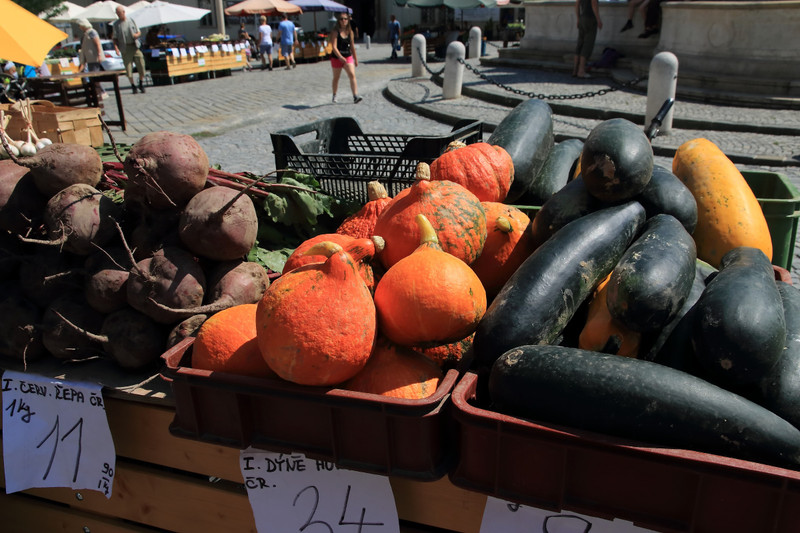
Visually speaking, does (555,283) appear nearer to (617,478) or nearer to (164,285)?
(617,478)

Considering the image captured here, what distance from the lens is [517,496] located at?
1.40m

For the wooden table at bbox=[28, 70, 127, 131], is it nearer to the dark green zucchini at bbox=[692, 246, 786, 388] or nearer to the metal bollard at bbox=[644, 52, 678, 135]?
the metal bollard at bbox=[644, 52, 678, 135]

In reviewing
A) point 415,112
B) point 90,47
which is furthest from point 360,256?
point 90,47

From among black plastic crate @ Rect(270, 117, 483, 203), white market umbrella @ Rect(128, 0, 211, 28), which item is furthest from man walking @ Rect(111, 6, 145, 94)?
black plastic crate @ Rect(270, 117, 483, 203)

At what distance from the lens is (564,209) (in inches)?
78.6

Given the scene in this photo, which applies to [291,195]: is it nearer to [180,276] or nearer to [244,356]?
[180,276]

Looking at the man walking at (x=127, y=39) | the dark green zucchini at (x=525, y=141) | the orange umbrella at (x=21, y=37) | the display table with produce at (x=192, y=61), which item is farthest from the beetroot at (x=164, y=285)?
the display table with produce at (x=192, y=61)

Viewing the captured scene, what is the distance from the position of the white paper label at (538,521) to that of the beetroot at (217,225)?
1.30 meters

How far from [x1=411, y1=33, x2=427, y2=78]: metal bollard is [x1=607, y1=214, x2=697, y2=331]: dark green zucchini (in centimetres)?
1417

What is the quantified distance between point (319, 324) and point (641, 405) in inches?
30.8

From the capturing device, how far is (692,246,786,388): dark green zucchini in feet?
4.50

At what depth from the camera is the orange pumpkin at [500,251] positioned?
2.07 meters

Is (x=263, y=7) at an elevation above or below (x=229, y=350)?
above

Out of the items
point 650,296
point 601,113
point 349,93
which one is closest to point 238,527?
point 650,296
